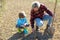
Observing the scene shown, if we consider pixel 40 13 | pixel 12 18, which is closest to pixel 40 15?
pixel 40 13

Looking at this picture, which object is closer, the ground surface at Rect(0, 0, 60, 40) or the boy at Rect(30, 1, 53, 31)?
the boy at Rect(30, 1, 53, 31)

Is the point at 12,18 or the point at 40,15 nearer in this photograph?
the point at 40,15

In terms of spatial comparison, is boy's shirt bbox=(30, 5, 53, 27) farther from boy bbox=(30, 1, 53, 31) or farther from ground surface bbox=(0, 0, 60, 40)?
ground surface bbox=(0, 0, 60, 40)

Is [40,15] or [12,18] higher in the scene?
[40,15]

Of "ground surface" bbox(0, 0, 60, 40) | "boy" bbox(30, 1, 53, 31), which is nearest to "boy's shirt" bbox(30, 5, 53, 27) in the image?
"boy" bbox(30, 1, 53, 31)

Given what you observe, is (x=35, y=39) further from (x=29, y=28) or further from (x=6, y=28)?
(x=6, y=28)

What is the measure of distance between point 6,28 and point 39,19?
3.61 ft

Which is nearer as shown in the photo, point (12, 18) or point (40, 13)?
point (40, 13)

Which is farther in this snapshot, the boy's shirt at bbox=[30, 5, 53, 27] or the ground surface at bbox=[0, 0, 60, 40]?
the ground surface at bbox=[0, 0, 60, 40]

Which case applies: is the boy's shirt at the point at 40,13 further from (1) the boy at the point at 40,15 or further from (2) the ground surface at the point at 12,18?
(2) the ground surface at the point at 12,18

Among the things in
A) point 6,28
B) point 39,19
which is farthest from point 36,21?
point 6,28

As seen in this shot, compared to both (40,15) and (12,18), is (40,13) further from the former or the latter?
(12,18)

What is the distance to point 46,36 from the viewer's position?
555 cm

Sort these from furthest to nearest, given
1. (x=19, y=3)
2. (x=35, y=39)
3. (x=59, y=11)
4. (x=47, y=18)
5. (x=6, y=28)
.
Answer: (x=19, y=3), (x=59, y=11), (x=6, y=28), (x=47, y=18), (x=35, y=39)
